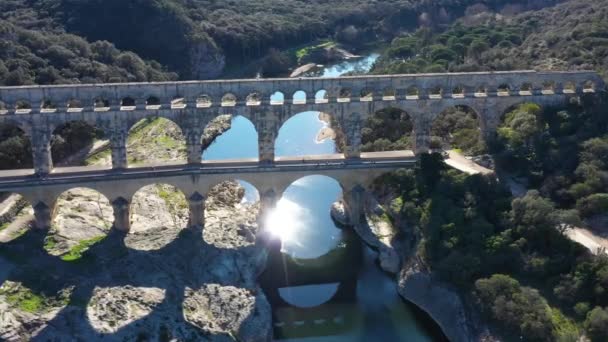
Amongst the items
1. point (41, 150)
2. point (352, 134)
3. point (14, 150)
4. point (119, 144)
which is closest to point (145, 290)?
point (119, 144)

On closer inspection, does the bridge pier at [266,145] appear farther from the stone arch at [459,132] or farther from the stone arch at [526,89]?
the stone arch at [526,89]

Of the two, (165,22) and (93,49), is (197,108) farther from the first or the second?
(165,22)

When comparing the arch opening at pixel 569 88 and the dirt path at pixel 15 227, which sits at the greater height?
the arch opening at pixel 569 88

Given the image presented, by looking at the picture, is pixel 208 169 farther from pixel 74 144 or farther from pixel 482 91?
pixel 482 91

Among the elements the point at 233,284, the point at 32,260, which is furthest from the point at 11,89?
the point at 233,284

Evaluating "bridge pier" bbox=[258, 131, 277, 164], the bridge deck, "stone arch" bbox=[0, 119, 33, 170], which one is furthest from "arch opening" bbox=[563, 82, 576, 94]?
"stone arch" bbox=[0, 119, 33, 170]

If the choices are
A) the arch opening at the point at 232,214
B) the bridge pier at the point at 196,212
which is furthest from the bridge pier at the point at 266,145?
the bridge pier at the point at 196,212

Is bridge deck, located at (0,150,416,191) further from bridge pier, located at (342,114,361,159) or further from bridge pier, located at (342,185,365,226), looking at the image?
bridge pier, located at (342,185,365,226)
